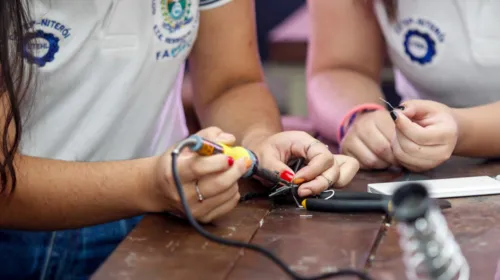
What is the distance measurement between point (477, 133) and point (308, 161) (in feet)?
0.91

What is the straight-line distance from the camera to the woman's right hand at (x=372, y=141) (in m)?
1.17

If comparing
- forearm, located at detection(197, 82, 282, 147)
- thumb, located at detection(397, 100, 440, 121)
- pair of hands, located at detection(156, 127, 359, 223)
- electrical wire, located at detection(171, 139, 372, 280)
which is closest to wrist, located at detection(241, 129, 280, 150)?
forearm, located at detection(197, 82, 282, 147)

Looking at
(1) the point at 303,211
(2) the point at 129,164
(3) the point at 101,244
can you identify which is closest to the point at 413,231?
(1) the point at 303,211

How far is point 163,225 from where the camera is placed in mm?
925

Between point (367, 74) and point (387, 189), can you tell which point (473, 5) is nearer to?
point (367, 74)

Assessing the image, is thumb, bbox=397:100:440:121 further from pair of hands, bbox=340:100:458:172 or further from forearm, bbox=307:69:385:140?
forearm, bbox=307:69:385:140

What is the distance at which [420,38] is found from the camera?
1352 millimetres

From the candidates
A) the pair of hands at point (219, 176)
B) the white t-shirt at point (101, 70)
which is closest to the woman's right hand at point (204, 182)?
the pair of hands at point (219, 176)

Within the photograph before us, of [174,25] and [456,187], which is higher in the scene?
[174,25]


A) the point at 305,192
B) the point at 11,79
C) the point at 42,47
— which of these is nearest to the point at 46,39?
the point at 42,47

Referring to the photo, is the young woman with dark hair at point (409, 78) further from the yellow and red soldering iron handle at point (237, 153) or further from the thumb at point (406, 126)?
the yellow and red soldering iron handle at point (237, 153)

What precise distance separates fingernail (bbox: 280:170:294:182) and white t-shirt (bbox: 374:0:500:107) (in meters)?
0.44

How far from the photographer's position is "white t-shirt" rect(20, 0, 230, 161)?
1140 millimetres

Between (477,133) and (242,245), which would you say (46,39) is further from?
(477,133)
